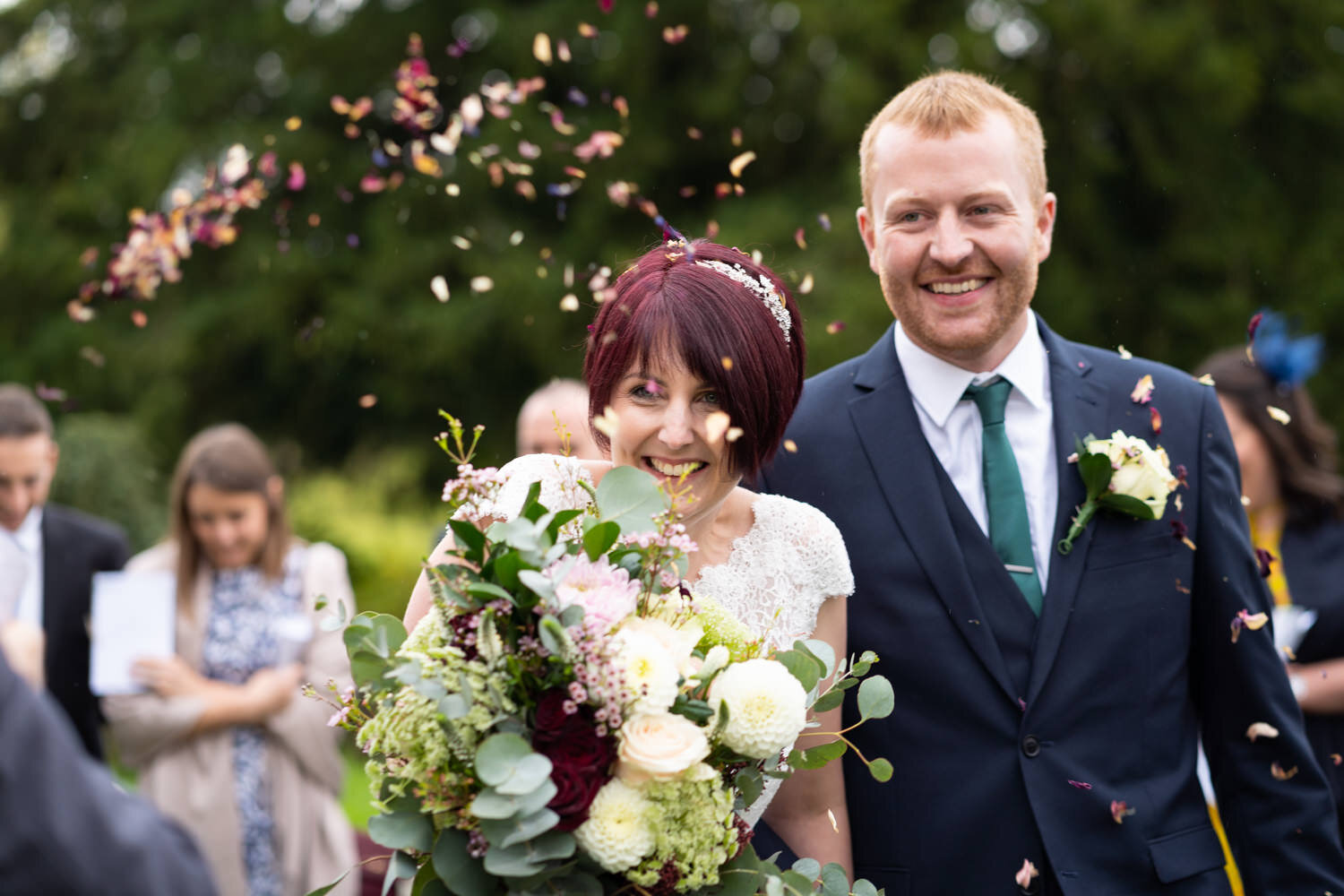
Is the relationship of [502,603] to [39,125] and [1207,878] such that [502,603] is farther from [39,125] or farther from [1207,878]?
[39,125]

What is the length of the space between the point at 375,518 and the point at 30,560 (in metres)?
6.80

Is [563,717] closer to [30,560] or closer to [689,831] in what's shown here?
[689,831]

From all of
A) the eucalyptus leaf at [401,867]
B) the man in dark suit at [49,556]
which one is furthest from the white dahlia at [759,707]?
the man in dark suit at [49,556]

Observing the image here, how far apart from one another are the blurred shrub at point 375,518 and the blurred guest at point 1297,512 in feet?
20.7

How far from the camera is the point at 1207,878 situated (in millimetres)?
3027

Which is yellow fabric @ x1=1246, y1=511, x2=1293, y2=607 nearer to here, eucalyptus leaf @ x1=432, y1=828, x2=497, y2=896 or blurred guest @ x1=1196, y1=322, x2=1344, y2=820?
blurred guest @ x1=1196, y1=322, x2=1344, y2=820

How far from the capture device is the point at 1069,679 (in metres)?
2.94

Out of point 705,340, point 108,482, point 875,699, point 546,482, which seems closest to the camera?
point 875,699

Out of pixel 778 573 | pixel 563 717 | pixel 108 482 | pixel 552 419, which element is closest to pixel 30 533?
pixel 552 419

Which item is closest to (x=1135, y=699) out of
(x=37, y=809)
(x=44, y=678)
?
(x=37, y=809)

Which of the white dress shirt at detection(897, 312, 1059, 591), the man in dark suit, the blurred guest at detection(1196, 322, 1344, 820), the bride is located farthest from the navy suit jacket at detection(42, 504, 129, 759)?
the blurred guest at detection(1196, 322, 1344, 820)

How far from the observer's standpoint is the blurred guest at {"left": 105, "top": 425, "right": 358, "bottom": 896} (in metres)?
5.46

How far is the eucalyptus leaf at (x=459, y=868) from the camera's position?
202 cm

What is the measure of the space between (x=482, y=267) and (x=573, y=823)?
1072 centimetres
